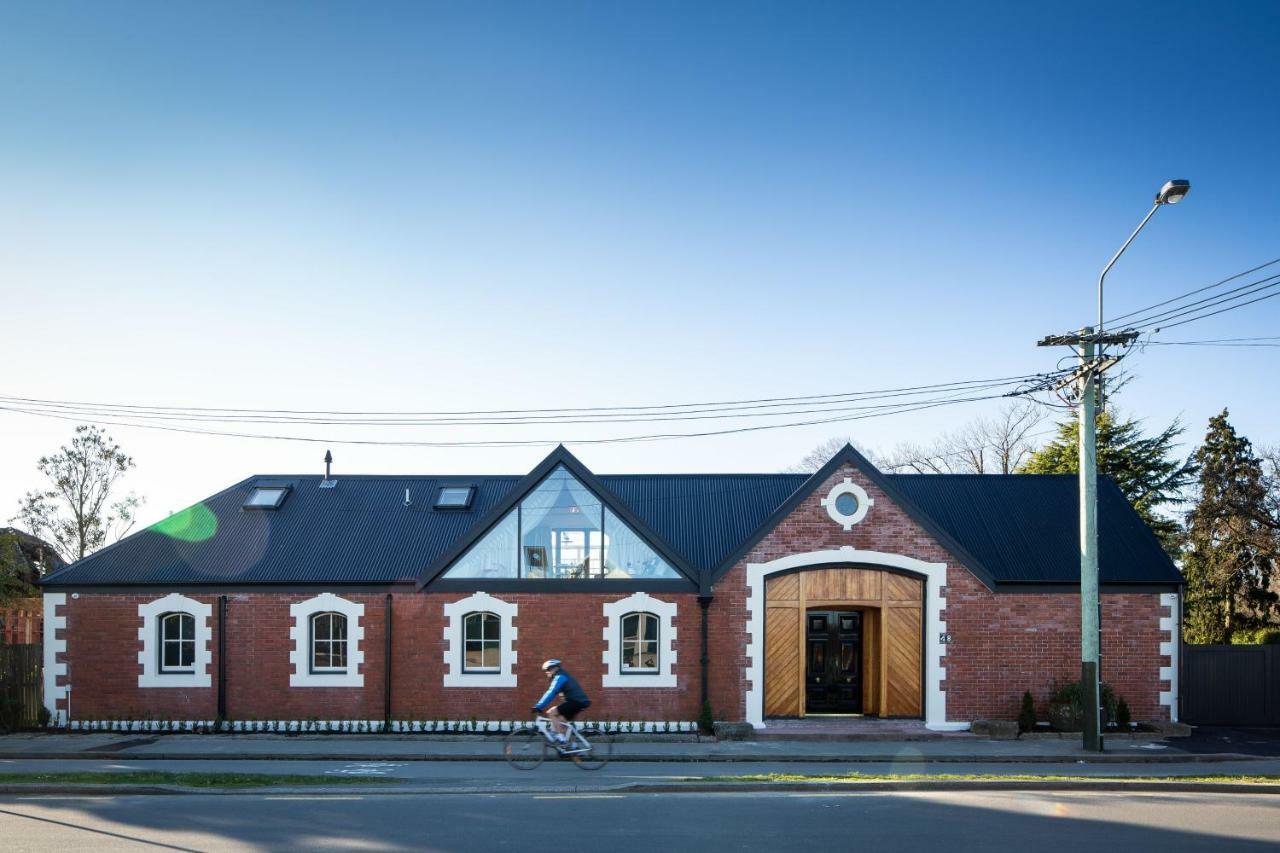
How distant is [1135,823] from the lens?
1171 centimetres

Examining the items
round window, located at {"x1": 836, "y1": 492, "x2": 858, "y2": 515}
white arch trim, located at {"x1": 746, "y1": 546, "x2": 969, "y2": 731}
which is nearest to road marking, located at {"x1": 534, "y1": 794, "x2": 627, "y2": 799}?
white arch trim, located at {"x1": 746, "y1": 546, "x2": 969, "y2": 731}

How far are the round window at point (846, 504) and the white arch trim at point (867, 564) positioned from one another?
78 centimetres

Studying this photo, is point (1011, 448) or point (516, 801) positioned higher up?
point (1011, 448)

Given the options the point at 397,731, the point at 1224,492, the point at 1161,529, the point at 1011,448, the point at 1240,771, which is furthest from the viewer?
the point at 1011,448

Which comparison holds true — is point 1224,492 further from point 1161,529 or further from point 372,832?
point 372,832

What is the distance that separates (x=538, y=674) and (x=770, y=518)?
6.04 meters

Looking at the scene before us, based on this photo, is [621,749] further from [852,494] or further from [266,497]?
[266,497]

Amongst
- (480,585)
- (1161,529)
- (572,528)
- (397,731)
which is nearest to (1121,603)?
(572,528)

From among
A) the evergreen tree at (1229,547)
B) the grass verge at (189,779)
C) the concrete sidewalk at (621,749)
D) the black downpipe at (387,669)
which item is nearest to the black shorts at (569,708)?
the concrete sidewalk at (621,749)

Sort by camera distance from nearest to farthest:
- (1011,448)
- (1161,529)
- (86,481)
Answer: (1161,529), (86,481), (1011,448)

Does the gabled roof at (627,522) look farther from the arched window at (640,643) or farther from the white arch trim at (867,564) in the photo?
the arched window at (640,643)

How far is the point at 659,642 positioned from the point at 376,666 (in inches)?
243

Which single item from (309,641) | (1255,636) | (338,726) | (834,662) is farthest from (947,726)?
(1255,636)

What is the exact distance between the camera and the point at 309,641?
2047 centimetres
